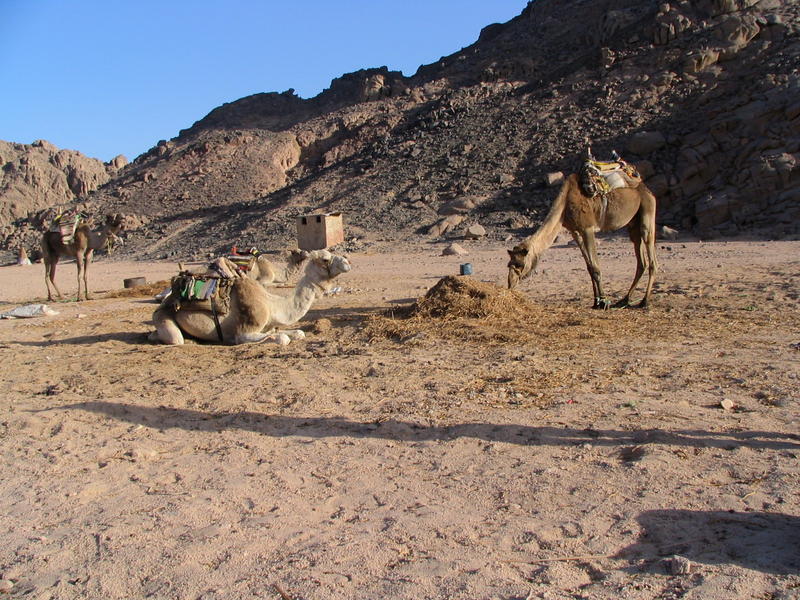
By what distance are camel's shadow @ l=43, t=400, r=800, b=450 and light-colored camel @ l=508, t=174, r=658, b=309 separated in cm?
520

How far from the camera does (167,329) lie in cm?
902

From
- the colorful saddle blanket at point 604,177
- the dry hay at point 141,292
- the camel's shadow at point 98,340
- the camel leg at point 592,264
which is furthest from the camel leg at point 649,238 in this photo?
the dry hay at point 141,292

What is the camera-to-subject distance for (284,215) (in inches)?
1516

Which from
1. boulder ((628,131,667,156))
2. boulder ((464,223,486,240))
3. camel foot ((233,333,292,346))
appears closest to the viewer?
camel foot ((233,333,292,346))

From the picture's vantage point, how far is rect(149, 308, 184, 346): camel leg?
9.01 meters

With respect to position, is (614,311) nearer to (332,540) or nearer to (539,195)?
(332,540)

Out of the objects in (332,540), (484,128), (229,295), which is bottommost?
(332,540)

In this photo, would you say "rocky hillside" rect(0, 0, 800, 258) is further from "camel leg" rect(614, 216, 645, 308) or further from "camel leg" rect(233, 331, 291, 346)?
"camel leg" rect(233, 331, 291, 346)

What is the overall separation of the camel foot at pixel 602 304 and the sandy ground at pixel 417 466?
4.96 ft

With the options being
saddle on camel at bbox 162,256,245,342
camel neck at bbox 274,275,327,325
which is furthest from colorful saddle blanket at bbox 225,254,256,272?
camel neck at bbox 274,275,327,325

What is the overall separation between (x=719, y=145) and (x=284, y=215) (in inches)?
887

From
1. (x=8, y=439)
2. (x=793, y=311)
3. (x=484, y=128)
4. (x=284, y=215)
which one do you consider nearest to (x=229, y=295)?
(x=8, y=439)

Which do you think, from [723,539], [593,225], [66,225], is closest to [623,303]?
[593,225]

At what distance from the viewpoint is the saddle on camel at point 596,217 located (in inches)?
413
